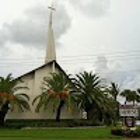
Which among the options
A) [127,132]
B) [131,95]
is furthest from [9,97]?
[131,95]

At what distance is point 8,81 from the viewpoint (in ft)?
155

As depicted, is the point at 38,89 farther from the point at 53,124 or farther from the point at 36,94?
the point at 53,124

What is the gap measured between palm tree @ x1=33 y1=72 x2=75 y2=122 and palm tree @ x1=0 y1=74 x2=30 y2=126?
224 cm

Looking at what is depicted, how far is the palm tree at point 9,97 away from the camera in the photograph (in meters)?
45.3

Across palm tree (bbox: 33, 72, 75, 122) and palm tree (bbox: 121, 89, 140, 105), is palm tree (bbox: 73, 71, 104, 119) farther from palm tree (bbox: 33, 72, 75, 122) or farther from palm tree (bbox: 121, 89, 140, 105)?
palm tree (bbox: 121, 89, 140, 105)

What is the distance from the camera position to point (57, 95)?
4538cm

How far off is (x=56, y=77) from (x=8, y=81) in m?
6.46

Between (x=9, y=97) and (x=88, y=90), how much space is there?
10.8 meters

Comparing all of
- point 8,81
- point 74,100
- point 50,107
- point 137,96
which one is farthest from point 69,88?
point 137,96

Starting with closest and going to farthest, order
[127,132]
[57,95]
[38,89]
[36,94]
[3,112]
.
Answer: [127,132] → [57,95] → [3,112] → [36,94] → [38,89]

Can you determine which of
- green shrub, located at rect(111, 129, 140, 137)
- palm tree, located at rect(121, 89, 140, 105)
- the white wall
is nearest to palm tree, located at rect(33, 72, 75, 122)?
the white wall

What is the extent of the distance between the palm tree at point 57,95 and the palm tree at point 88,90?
6.43ft

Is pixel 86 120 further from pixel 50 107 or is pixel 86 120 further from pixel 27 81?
pixel 27 81

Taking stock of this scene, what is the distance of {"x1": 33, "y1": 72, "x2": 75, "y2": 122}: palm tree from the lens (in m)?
45.2
